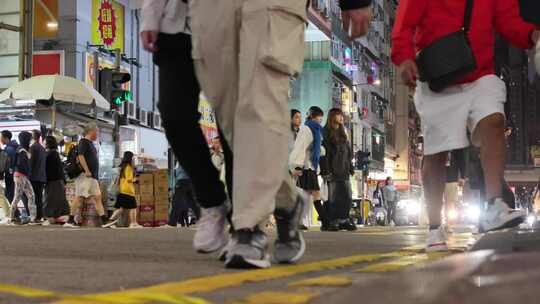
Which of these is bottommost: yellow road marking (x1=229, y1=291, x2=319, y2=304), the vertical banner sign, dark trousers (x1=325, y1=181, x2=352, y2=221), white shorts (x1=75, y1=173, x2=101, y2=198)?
yellow road marking (x1=229, y1=291, x2=319, y2=304)

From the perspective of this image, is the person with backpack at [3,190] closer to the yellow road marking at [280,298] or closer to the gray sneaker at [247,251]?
the gray sneaker at [247,251]

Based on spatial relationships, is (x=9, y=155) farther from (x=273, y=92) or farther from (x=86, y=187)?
(x=273, y=92)

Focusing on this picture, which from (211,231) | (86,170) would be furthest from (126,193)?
(211,231)

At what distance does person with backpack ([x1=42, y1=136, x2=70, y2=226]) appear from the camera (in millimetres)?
14211

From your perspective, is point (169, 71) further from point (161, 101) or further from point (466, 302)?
point (466, 302)

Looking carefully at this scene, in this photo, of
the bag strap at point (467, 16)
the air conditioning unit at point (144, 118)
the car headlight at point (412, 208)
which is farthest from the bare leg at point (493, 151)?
the car headlight at point (412, 208)

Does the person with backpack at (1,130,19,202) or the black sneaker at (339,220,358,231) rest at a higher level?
the person with backpack at (1,130,19,202)

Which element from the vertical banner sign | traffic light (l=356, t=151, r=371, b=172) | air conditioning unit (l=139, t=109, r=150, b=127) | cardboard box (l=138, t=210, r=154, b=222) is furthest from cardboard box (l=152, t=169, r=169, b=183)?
air conditioning unit (l=139, t=109, r=150, b=127)

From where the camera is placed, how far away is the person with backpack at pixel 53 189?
559 inches

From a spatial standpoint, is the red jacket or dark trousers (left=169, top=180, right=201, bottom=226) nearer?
the red jacket

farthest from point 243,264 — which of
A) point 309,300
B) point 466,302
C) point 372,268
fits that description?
point 466,302

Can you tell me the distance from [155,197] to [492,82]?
45.2 feet

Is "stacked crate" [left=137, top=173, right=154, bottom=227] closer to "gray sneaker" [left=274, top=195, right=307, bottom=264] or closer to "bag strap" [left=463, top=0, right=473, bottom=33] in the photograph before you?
"bag strap" [left=463, top=0, right=473, bottom=33]

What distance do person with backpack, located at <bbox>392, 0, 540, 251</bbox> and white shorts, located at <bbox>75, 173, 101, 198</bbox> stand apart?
1003cm
